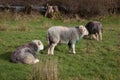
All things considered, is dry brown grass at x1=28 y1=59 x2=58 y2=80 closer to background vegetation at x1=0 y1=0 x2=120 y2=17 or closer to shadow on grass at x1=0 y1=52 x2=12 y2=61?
shadow on grass at x1=0 y1=52 x2=12 y2=61

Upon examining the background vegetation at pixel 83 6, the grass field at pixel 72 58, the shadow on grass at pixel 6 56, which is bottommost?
the background vegetation at pixel 83 6

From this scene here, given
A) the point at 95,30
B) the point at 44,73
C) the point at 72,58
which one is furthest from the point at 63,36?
the point at 95,30

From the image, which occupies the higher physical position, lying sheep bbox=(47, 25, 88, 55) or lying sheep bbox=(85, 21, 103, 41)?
lying sheep bbox=(47, 25, 88, 55)

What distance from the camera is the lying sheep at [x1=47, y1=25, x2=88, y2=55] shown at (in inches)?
489

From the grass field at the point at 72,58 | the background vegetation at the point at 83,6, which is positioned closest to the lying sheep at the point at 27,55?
the grass field at the point at 72,58

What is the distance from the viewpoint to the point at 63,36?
1263 cm

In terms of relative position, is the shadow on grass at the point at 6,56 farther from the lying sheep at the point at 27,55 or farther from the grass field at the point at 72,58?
the lying sheep at the point at 27,55

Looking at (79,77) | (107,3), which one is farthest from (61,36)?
(107,3)

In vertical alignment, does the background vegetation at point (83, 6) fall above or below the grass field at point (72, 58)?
below

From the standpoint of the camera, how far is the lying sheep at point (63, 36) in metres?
12.4

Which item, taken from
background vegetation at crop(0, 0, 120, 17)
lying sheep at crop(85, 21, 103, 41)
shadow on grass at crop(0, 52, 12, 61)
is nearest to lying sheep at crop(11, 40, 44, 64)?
shadow on grass at crop(0, 52, 12, 61)

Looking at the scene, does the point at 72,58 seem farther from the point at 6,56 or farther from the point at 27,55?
the point at 6,56

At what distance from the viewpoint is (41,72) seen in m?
9.88

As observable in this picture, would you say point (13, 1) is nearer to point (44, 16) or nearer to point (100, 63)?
point (44, 16)
